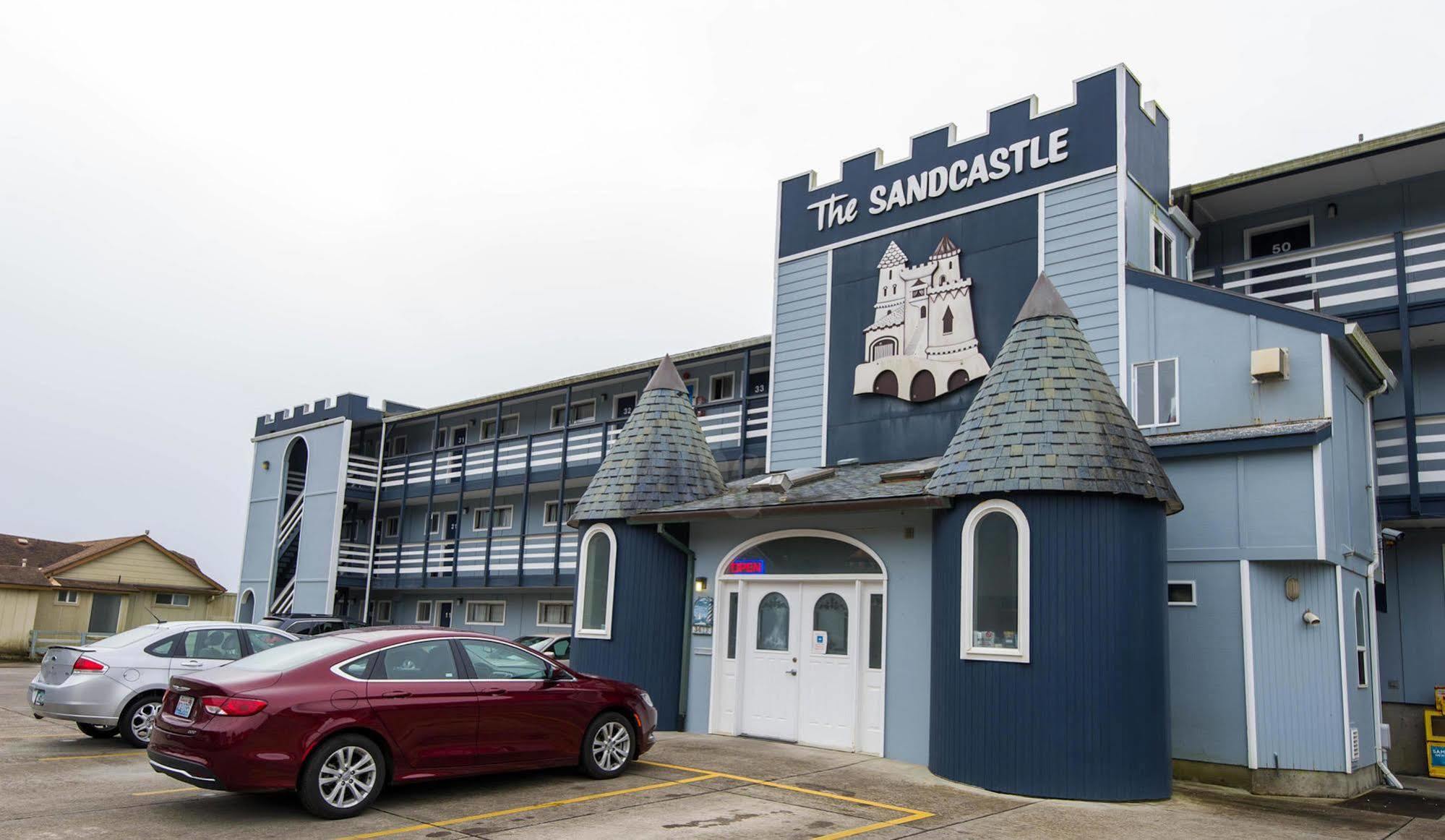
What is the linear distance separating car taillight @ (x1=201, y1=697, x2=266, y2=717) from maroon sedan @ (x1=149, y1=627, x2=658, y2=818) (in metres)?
0.01

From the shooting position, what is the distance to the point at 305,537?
1261 inches

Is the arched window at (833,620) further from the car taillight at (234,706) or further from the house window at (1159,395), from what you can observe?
the car taillight at (234,706)

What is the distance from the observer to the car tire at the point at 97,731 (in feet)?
40.5

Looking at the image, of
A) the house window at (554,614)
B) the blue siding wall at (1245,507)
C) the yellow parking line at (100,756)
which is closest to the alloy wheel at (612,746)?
the yellow parking line at (100,756)

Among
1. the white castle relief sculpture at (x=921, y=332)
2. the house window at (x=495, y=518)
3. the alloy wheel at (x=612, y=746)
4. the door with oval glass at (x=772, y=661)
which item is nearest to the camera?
the alloy wheel at (x=612, y=746)

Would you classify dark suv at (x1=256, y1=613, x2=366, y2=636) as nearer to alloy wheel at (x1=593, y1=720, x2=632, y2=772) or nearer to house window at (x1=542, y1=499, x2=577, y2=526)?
house window at (x1=542, y1=499, x2=577, y2=526)

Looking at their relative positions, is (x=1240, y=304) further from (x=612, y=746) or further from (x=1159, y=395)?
(x=612, y=746)

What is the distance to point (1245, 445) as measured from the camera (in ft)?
40.1

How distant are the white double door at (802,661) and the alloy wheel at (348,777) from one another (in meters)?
6.07

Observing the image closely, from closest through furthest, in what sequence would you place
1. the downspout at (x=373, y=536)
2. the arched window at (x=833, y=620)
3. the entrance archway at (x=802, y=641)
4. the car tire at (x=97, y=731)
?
the car tire at (x=97, y=731) < the entrance archway at (x=802, y=641) < the arched window at (x=833, y=620) < the downspout at (x=373, y=536)

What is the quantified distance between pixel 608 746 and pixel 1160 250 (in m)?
10.7

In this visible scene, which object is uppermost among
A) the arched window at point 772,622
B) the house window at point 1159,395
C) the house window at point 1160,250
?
the house window at point 1160,250

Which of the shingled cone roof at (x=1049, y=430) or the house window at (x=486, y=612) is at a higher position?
the shingled cone roof at (x=1049, y=430)

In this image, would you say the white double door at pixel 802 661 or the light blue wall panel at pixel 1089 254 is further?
the light blue wall panel at pixel 1089 254
